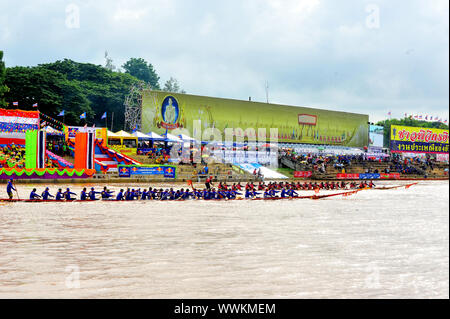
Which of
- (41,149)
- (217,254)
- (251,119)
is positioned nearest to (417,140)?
(251,119)

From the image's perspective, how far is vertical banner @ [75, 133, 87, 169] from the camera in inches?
1341

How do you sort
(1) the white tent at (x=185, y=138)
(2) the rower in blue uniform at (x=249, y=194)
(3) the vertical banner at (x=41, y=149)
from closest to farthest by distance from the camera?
(2) the rower in blue uniform at (x=249, y=194) → (3) the vertical banner at (x=41, y=149) → (1) the white tent at (x=185, y=138)

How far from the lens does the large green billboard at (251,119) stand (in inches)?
1960

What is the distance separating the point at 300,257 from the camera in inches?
418

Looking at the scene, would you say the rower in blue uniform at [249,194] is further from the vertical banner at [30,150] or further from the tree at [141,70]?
the tree at [141,70]

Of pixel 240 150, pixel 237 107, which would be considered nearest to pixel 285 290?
pixel 240 150

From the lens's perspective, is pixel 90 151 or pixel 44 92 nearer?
pixel 90 151

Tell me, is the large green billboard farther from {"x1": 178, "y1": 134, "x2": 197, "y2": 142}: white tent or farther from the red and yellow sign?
the red and yellow sign

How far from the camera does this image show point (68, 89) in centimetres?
6019

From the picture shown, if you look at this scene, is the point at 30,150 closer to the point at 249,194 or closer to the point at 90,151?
the point at 90,151

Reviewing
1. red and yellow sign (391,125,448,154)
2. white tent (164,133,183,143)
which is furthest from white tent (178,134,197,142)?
red and yellow sign (391,125,448,154)

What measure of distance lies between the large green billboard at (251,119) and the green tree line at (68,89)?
6.07 metres

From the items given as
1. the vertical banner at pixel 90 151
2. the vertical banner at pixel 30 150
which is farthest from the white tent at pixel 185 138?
the vertical banner at pixel 30 150

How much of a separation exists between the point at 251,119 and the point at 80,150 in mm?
29847
